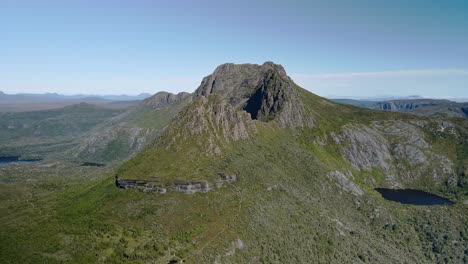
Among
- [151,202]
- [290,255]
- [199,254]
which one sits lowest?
[290,255]

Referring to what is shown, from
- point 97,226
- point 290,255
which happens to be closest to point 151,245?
point 97,226

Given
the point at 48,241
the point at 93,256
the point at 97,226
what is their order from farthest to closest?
the point at 97,226, the point at 48,241, the point at 93,256

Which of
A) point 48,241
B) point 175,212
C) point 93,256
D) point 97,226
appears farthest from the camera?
point 175,212

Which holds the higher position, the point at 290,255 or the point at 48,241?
the point at 48,241

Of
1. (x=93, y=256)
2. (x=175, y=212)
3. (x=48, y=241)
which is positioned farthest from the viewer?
(x=175, y=212)

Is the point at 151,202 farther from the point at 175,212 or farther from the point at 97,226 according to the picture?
the point at 97,226

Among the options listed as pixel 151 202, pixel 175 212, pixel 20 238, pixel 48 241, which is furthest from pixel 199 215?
pixel 20 238

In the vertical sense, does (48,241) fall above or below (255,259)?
above

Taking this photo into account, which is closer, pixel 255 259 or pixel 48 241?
pixel 48 241

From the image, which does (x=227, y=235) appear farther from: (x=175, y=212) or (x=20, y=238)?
(x=20, y=238)
